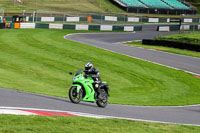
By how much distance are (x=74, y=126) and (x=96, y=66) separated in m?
16.3

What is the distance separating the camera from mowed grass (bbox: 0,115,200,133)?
8527 mm

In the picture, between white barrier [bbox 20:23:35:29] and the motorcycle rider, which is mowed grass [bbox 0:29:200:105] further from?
white barrier [bbox 20:23:35:29]

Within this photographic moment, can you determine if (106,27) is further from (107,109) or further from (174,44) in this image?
(107,109)

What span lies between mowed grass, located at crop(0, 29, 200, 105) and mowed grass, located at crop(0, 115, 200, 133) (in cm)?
612

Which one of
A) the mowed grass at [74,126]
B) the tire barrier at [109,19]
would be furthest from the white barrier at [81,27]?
A: the mowed grass at [74,126]

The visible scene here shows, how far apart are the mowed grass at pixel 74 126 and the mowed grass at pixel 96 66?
6.12 metres

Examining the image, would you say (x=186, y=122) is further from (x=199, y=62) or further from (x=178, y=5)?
(x=178, y=5)

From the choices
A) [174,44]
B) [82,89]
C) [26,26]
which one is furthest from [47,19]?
[82,89]

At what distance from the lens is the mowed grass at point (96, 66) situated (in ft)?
61.7

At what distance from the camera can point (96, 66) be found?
83.6 ft

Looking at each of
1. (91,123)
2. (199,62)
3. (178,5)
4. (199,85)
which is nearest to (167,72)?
(199,85)

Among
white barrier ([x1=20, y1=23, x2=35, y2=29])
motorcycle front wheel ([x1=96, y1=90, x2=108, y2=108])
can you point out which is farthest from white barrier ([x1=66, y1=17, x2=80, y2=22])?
motorcycle front wheel ([x1=96, y1=90, x2=108, y2=108])

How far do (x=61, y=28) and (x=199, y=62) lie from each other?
21448 millimetres

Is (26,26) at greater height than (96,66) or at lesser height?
greater
